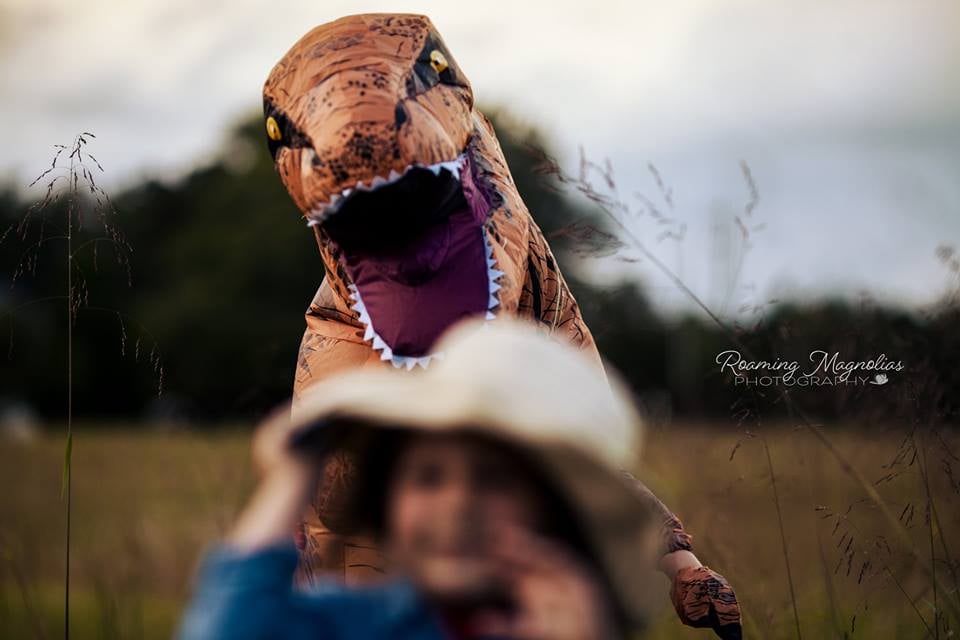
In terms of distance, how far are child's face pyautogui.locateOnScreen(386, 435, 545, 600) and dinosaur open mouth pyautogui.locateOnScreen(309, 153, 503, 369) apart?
912 millimetres

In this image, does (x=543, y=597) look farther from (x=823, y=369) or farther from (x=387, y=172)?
(x=823, y=369)

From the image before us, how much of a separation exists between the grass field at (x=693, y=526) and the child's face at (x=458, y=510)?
1.40 ft

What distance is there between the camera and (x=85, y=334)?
33531 mm

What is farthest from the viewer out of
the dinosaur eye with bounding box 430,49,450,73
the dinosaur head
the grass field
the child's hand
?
the grass field

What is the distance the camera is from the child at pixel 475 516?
1626 mm

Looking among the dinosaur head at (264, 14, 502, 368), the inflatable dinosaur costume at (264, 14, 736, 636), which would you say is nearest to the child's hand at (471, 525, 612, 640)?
the inflatable dinosaur costume at (264, 14, 736, 636)

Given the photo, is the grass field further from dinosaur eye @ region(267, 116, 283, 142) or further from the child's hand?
dinosaur eye @ region(267, 116, 283, 142)

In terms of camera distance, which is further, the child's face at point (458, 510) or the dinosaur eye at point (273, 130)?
the dinosaur eye at point (273, 130)

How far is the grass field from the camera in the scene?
12.2 ft

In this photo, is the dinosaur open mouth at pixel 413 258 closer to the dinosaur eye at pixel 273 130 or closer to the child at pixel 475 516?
the dinosaur eye at pixel 273 130

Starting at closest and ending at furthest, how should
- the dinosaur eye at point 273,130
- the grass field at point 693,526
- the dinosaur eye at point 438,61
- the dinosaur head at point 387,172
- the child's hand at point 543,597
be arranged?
1. the child's hand at point 543,597
2. the dinosaur head at point 387,172
3. the dinosaur eye at point 273,130
4. the dinosaur eye at point 438,61
5. the grass field at point 693,526

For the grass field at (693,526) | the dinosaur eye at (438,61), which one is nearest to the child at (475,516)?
the grass field at (693,526)

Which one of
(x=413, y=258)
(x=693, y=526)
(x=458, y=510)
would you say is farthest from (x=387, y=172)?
(x=693, y=526)

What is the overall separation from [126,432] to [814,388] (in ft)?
61.4
